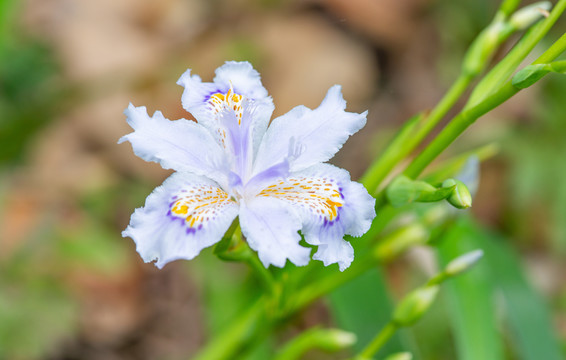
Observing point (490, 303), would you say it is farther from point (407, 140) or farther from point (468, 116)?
point (468, 116)

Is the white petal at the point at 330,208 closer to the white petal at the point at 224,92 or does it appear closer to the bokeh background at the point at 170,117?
the white petal at the point at 224,92

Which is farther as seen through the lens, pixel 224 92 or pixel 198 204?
pixel 224 92

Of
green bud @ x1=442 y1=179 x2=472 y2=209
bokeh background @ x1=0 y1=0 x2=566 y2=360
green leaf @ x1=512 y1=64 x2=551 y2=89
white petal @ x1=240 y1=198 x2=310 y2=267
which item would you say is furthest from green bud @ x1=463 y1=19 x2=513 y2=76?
bokeh background @ x1=0 y1=0 x2=566 y2=360

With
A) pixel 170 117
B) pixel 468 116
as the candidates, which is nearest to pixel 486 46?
pixel 468 116

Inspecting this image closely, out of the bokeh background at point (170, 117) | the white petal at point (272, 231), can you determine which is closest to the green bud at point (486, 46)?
the white petal at point (272, 231)

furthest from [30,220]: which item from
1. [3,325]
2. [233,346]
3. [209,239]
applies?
[209,239]

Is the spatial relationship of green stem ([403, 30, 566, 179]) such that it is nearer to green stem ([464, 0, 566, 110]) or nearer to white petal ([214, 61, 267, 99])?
green stem ([464, 0, 566, 110])
